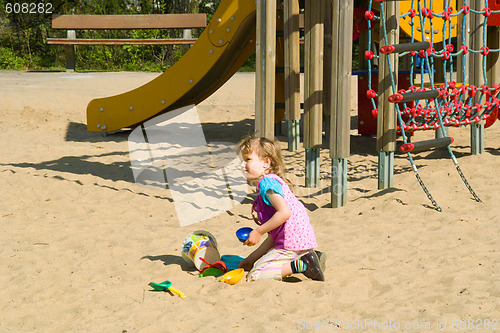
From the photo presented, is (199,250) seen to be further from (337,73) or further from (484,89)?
(484,89)

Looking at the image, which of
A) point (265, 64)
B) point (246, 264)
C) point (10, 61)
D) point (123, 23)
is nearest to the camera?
point (246, 264)

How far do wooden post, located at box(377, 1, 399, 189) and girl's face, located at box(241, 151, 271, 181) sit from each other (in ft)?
6.63

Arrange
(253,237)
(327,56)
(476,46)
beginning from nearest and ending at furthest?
1. (253,237)
2. (476,46)
3. (327,56)

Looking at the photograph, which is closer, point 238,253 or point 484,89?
point 238,253

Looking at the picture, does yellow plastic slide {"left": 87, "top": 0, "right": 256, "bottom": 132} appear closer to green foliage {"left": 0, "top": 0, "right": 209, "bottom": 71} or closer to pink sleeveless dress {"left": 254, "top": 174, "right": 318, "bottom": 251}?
pink sleeveless dress {"left": 254, "top": 174, "right": 318, "bottom": 251}

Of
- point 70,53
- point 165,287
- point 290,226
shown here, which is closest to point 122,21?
point 70,53

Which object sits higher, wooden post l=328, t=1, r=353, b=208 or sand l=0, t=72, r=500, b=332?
wooden post l=328, t=1, r=353, b=208

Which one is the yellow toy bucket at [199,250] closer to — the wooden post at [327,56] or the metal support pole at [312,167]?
the metal support pole at [312,167]

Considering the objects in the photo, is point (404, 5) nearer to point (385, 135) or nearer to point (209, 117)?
point (385, 135)

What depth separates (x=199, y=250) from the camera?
11.7ft

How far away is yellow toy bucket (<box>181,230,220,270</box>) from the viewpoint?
356 cm

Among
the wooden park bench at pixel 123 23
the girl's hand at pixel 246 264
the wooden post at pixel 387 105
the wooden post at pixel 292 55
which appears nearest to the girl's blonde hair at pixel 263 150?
the girl's hand at pixel 246 264

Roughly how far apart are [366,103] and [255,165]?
4.52 m

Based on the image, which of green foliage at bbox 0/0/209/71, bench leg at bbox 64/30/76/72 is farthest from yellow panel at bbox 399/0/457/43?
green foliage at bbox 0/0/209/71
